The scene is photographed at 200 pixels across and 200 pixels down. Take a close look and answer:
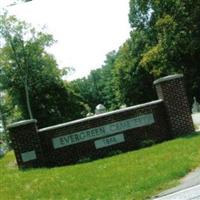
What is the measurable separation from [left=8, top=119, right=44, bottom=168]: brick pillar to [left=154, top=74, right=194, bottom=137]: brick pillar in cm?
499

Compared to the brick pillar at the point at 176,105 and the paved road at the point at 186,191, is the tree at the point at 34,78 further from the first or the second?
the paved road at the point at 186,191

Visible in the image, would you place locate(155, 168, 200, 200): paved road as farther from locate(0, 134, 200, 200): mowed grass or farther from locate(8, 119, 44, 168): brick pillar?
locate(8, 119, 44, 168): brick pillar

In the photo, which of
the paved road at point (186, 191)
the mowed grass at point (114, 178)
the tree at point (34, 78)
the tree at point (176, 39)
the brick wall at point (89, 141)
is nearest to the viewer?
the paved road at point (186, 191)

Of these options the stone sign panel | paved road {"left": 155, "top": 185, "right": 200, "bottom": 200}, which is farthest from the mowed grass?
the stone sign panel

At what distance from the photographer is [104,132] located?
72.6 feet

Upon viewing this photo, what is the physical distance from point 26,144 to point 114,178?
8.10 m

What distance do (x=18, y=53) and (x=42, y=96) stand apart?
5.83 m

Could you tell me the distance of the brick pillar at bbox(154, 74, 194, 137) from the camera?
74.5 feet

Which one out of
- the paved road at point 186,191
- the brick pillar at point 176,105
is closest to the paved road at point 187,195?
the paved road at point 186,191

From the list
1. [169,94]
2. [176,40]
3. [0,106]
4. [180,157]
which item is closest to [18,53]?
[0,106]

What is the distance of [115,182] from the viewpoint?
44.1ft

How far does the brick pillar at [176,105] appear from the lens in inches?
894

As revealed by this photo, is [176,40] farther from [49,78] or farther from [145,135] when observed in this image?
[49,78]

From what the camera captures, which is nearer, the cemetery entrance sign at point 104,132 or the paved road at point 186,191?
the paved road at point 186,191
